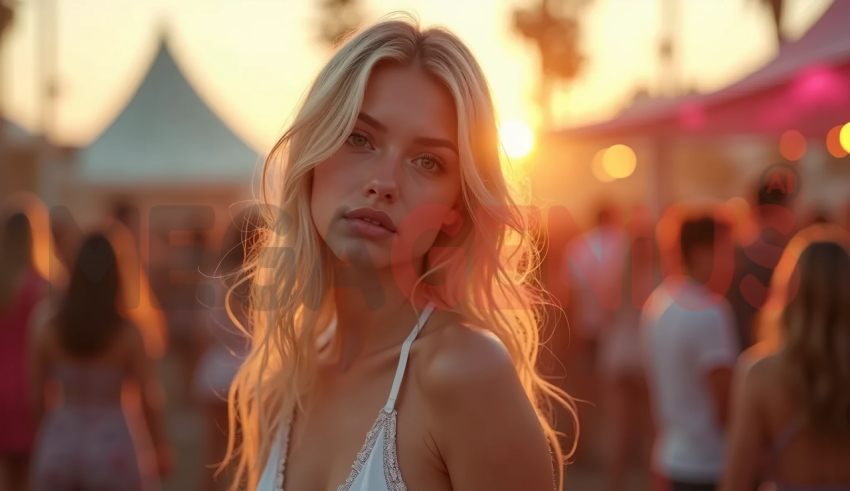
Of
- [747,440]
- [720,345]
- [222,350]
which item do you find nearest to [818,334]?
[747,440]

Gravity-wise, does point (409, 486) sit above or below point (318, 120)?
below

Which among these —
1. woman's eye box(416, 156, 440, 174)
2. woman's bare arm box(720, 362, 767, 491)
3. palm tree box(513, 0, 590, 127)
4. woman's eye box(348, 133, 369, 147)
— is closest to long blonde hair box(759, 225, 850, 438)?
woman's bare arm box(720, 362, 767, 491)

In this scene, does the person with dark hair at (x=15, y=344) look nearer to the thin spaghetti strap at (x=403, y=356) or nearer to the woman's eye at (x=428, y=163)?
the thin spaghetti strap at (x=403, y=356)

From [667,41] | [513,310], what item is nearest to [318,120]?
[513,310]

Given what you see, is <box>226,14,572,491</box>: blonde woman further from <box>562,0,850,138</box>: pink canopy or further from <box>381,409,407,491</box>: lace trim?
<box>562,0,850,138</box>: pink canopy

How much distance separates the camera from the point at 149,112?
48.4ft

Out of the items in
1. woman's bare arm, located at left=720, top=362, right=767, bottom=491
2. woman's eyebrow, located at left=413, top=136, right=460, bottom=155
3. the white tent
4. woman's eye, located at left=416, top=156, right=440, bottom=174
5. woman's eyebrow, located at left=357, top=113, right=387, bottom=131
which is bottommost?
woman's bare arm, located at left=720, top=362, right=767, bottom=491

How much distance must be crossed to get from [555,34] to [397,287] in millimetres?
16084

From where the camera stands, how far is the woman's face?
1585 millimetres

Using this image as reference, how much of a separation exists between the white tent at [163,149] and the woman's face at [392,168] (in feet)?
43.6

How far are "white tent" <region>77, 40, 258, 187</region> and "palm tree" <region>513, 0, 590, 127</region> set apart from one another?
620 cm

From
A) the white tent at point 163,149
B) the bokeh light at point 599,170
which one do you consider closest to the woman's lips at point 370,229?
the white tent at point 163,149

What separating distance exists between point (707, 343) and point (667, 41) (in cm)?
963

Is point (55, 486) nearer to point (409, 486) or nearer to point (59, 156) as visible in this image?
point (409, 486)
